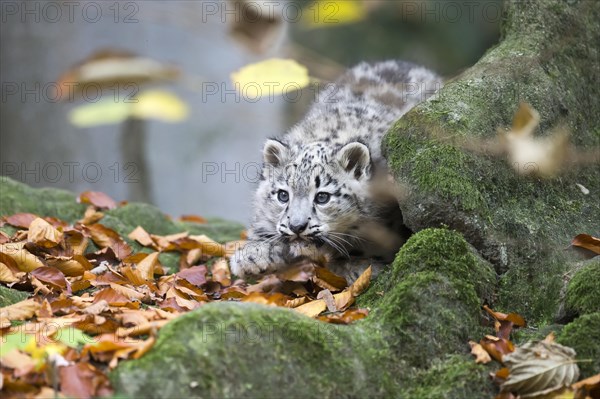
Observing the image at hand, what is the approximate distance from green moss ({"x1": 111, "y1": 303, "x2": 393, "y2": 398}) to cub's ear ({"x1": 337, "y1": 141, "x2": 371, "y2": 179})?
95.1 inches

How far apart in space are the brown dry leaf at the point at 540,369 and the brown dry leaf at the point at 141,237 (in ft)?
12.4

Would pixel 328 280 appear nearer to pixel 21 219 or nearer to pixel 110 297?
pixel 110 297

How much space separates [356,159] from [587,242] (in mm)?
2037

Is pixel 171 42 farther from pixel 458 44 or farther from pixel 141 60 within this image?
pixel 141 60

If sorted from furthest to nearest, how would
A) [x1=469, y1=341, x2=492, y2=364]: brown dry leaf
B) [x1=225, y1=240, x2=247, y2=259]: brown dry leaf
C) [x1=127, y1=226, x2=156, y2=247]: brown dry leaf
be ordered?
1. [x1=225, y1=240, x2=247, y2=259]: brown dry leaf
2. [x1=127, y1=226, x2=156, y2=247]: brown dry leaf
3. [x1=469, y1=341, x2=492, y2=364]: brown dry leaf

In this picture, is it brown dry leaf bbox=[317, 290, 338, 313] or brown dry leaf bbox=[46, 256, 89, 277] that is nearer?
brown dry leaf bbox=[317, 290, 338, 313]

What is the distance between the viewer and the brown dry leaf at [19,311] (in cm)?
502

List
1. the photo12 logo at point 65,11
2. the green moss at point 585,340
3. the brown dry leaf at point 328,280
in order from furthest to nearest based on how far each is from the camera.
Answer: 1. the photo12 logo at point 65,11
2. the brown dry leaf at point 328,280
3. the green moss at point 585,340

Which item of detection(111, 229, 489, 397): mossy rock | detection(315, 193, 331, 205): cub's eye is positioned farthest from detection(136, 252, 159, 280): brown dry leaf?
detection(111, 229, 489, 397): mossy rock

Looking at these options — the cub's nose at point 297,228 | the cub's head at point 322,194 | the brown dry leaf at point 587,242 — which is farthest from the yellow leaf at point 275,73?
the brown dry leaf at point 587,242

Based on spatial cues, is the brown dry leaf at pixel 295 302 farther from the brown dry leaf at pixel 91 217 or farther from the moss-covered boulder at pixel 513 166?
the brown dry leaf at pixel 91 217

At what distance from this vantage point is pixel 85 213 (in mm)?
7957

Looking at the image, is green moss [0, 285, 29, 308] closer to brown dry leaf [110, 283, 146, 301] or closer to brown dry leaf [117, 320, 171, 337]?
brown dry leaf [110, 283, 146, 301]

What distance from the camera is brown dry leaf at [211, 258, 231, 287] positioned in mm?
6977
